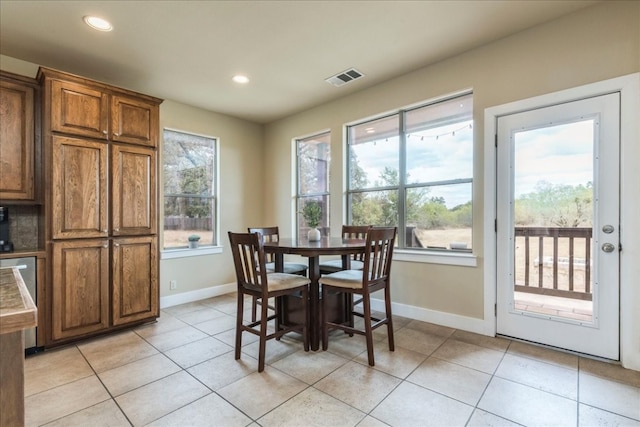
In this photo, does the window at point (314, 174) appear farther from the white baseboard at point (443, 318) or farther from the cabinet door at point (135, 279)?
the cabinet door at point (135, 279)

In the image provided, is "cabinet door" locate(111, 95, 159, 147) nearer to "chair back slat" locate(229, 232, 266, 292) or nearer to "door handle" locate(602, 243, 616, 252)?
"chair back slat" locate(229, 232, 266, 292)

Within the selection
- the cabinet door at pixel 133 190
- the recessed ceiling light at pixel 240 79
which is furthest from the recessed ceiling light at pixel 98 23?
the recessed ceiling light at pixel 240 79

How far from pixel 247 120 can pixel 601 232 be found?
175 inches

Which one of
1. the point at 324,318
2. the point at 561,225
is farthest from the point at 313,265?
the point at 561,225

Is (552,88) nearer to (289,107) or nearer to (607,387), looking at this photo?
(607,387)

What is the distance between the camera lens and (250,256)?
2352 millimetres

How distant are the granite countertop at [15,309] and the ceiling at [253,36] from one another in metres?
2.13

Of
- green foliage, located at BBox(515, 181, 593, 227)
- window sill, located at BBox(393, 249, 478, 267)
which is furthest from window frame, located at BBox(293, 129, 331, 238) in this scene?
green foliage, located at BBox(515, 181, 593, 227)

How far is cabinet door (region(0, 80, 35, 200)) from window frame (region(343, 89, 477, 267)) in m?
3.17

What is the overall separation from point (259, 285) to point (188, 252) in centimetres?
212

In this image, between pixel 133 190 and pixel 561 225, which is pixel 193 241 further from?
pixel 561 225

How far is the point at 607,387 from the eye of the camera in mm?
1933

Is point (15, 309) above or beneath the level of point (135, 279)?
above

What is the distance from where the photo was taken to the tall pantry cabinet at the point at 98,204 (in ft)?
8.37
